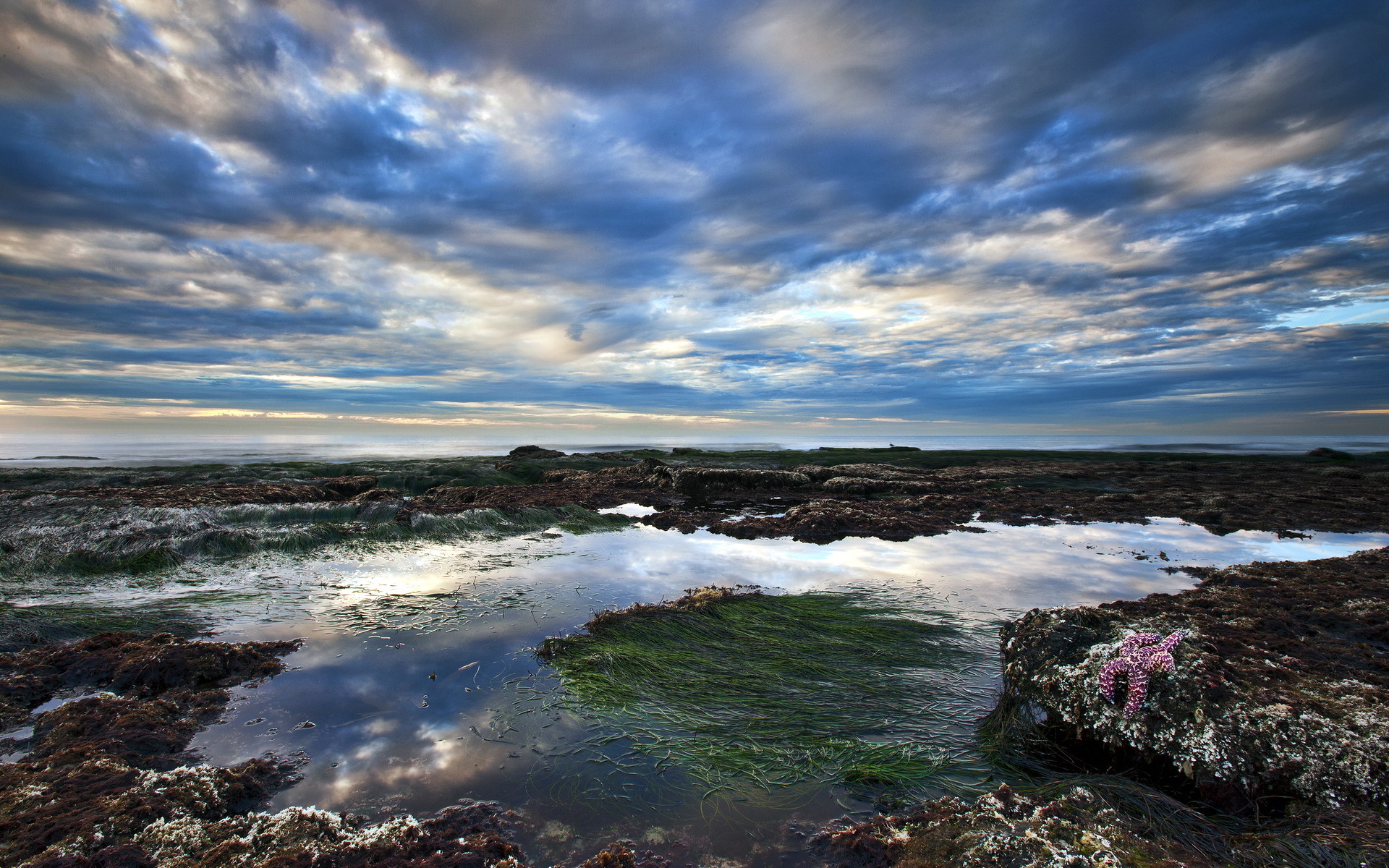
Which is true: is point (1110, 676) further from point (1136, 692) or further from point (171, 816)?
point (171, 816)

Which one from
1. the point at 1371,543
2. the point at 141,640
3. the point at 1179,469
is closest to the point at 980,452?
the point at 1179,469

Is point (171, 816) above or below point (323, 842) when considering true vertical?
above

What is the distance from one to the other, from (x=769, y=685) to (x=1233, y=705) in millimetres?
3758

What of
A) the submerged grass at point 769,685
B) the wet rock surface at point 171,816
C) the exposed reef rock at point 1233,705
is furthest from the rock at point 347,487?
the exposed reef rock at point 1233,705

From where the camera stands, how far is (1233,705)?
149 inches

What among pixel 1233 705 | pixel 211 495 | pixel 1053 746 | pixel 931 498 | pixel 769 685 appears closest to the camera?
pixel 1233 705

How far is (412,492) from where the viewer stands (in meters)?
23.5

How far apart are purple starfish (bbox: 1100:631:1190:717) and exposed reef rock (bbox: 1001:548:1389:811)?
0.13 feet

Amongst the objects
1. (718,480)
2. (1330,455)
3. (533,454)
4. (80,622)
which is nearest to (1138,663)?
(80,622)

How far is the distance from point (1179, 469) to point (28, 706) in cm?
4597

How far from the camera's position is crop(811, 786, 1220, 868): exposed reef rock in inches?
112

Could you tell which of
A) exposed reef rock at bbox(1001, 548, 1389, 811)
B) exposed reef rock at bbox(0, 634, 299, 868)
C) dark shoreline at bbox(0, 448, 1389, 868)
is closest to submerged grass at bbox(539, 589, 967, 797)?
dark shoreline at bbox(0, 448, 1389, 868)

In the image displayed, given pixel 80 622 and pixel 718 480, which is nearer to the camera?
pixel 80 622

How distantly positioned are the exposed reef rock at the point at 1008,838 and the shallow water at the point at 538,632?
0.39m
